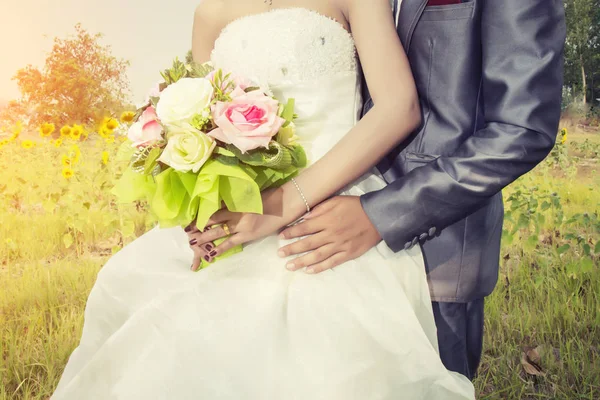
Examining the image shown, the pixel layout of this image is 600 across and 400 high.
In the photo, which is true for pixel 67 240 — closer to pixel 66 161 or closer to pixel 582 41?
pixel 66 161

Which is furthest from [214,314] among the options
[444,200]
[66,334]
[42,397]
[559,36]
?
[66,334]

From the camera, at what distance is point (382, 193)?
4.82 ft

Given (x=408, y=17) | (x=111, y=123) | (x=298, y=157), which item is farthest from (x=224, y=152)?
(x=111, y=123)

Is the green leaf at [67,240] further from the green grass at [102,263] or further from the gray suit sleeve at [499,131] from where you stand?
the gray suit sleeve at [499,131]

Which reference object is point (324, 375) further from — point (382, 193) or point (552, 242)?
point (552, 242)

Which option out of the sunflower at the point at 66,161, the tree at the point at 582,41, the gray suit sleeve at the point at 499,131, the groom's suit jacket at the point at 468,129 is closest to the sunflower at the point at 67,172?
the sunflower at the point at 66,161

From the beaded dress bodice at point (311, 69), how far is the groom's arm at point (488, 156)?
34cm

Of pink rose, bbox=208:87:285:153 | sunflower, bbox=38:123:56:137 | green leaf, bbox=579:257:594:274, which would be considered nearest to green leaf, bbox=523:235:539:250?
green leaf, bbox=579:257:594:274

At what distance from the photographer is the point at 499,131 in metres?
1.35

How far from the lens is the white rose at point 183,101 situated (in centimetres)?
133

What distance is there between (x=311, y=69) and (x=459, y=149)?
61 centimetres

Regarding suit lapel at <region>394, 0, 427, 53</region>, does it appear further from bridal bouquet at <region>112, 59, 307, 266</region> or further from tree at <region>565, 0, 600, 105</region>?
tree at <region>565, 0, 600, 105</region>

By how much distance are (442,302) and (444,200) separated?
16.3 inches

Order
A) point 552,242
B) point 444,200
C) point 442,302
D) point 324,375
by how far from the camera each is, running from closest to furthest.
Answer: point 324,375
point 444,200
point 442,302
point 552,242
